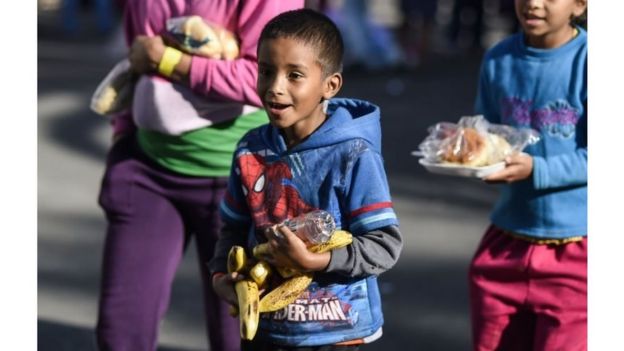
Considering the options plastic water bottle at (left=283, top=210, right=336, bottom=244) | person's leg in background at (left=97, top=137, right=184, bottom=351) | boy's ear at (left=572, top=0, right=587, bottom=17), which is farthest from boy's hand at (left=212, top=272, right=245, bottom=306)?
boy's ear at (left=572, top=0, right=587, bottom=17)

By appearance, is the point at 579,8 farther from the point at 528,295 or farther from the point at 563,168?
the point at 528,295

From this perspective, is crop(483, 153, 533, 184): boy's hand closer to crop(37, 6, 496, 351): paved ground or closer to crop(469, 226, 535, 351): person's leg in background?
crop(469, 226, 535, 351): person's leg in background

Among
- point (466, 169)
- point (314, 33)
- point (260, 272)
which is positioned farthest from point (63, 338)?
point (314, 33)

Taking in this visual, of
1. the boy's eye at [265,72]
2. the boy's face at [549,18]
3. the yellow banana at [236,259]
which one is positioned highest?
the boy's face at [549,18]

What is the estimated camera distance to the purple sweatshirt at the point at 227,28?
3.98 meters

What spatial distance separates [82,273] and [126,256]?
2.34 meters

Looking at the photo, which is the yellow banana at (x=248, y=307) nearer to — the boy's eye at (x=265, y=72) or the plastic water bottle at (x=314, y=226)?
the plastic water bottle at (x=314, y=226)

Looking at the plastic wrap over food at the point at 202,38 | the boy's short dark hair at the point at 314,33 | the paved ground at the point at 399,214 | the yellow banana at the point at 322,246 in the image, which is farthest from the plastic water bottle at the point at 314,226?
the paved ground at the point at 399,214

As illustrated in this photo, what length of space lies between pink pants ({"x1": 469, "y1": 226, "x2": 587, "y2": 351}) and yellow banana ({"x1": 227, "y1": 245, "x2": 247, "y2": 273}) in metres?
1.14

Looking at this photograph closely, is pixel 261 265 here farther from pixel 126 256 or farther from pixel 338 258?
pixel 126 256

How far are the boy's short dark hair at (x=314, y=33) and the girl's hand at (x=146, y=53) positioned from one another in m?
0.85

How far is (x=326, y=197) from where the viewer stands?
10.6ft

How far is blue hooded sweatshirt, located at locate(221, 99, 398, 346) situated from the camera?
10.5 feet

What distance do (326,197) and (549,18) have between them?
44.7 inches
